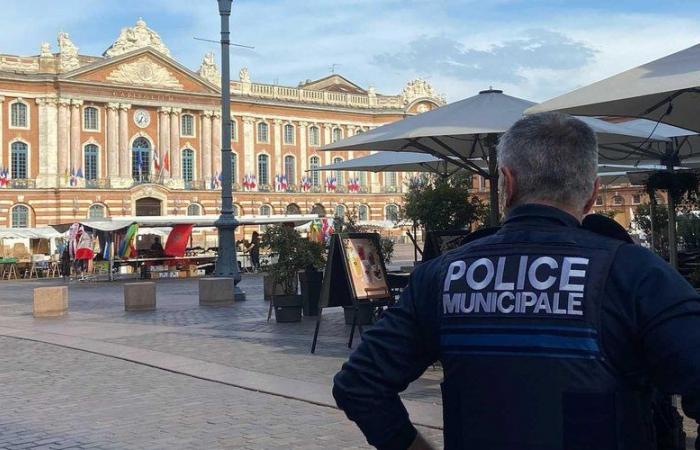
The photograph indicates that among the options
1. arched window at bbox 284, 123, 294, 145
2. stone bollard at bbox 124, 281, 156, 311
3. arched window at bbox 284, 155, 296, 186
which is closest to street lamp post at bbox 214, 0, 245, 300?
stone bollard at bbox 124, 281, 156, 311

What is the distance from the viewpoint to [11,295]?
22391 millimetres

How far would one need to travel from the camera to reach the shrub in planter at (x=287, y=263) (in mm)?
12078

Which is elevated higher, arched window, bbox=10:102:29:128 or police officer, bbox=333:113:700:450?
arched window, bbox=10:102:29:128

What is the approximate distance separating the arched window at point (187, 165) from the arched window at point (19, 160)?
10.5m

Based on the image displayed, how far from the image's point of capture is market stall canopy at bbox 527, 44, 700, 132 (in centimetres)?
595

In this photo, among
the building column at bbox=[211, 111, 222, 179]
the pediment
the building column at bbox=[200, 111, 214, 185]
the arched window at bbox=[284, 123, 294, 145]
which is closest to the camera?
the pediment

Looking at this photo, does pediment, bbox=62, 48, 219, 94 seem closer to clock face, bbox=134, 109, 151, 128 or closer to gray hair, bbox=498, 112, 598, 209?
clock face, bbox=134, 109, 151, 128

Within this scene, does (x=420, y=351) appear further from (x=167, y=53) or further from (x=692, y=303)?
(x=167, y=53)

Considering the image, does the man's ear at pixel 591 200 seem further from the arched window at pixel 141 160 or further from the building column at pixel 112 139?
the arched window at pixel 141 160

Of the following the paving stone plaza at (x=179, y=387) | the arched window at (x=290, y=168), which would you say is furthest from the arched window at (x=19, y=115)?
the paving stone plaza at (x=179, y=387)

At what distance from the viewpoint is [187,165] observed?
183 ft

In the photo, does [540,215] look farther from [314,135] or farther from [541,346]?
[314,135]

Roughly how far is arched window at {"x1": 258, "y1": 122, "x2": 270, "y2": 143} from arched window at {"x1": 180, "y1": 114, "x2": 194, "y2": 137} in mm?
6050

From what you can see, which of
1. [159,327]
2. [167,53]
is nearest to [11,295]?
[159,327]
